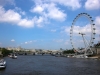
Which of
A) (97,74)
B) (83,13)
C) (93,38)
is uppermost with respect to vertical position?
(83,13)

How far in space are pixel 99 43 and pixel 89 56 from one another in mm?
28488

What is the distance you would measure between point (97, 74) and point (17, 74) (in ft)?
43.3

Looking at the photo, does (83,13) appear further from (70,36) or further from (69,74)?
(69,74)

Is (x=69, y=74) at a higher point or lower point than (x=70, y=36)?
lower

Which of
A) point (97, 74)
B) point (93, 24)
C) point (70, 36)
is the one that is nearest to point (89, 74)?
point (97, 74)

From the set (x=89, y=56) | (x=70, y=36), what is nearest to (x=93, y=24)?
(x=70, y=36)

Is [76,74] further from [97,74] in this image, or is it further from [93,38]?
[93,38]

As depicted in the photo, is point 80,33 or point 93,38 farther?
point 80,33

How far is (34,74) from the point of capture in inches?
1316

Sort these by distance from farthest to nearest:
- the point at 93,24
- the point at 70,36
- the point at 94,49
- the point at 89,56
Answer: the point at 94,49 < the point at 89,56 < the point at 70,36 < the point at 93,24

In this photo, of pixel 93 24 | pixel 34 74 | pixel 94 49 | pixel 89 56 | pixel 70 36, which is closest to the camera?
pixel 34 74

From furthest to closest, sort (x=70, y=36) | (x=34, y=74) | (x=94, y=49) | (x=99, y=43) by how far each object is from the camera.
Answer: (x=99, y=43) < (x=94, y=49) < (x=70, y=36) < (x=34, y=74)

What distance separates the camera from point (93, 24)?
74688 mm

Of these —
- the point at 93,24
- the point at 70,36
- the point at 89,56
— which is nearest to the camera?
the point at 93,24
